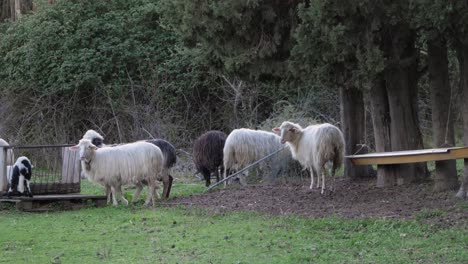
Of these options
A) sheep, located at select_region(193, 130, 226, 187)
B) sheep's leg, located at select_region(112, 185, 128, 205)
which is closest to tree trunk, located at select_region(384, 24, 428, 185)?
sheep, located at select_region(193, 130, 226, 187)

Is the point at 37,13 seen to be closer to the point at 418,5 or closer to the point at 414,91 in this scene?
the point at 414,91

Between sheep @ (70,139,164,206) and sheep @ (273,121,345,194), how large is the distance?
291 cm

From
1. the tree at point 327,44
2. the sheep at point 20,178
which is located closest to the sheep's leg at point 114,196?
the sheep at point 20,178

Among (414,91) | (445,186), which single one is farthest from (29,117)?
(445,186)

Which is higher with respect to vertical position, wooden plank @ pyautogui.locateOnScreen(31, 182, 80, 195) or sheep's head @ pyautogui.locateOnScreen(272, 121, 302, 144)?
sheep's head @ pyautogui.locateOnScreen(272, 121, 302, 144)

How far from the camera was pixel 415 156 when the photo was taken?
13.8m

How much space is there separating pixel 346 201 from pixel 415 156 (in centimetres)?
197

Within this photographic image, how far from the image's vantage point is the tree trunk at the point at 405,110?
15484 millimetres

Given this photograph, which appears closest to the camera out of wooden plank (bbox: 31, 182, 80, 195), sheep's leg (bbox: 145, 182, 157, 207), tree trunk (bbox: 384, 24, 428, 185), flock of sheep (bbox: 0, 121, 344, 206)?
tree trunk (bbox: 384, 24, 428, 185)

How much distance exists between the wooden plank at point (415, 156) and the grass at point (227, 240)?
3.15 feet

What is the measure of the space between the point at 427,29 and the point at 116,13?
19.6 m

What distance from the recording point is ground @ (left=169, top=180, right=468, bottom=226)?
508 inches

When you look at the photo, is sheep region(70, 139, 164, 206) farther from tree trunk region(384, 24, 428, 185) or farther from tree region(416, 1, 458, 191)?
tree region(416, 1, 458, 191)

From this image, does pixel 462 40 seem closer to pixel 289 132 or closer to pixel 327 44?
pixel 327 44
